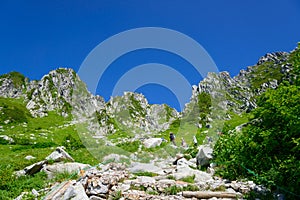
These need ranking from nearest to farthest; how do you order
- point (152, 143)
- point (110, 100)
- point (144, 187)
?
point (144, 187)
point (152, 143)
point (110, 100)

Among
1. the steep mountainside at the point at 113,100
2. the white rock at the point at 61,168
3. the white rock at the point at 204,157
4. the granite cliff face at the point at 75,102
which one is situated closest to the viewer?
the white rock at the point at 61,168

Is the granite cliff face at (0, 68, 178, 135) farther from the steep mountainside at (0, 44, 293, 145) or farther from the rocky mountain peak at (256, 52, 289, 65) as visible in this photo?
the rocky mountain peak at (256, 52, 289, 65)

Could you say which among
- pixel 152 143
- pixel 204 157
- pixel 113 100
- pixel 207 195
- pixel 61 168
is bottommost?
pixel 207 195

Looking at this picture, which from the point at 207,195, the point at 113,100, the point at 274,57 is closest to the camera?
the point at 207,195

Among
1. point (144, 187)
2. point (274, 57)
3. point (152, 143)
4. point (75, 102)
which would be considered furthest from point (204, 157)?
point (274, 57)

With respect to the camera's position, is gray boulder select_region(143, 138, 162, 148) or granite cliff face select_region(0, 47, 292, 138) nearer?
gray boulder select_region(143, 138, 162, 148)

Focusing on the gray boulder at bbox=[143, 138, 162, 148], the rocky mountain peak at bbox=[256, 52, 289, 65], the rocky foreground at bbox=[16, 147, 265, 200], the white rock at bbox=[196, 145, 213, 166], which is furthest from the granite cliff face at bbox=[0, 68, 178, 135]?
the rocky mountain peak at bbox=[256, 52, 289, 65]

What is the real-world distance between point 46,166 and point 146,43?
58.1ft

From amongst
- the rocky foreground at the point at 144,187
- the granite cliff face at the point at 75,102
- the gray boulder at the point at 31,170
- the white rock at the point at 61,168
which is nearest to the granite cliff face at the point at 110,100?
the granite cliff face at the point at 75,102

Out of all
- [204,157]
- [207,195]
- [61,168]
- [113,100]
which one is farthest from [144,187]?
[113,100]

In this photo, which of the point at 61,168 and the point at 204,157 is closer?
the point at 61,168

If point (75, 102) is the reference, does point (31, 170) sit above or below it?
below

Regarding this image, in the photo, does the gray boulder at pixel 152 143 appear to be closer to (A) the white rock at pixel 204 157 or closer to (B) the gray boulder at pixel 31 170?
(A) the white rock at pixel 204 157

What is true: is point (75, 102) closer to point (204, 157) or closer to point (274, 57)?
point (204, 157)
